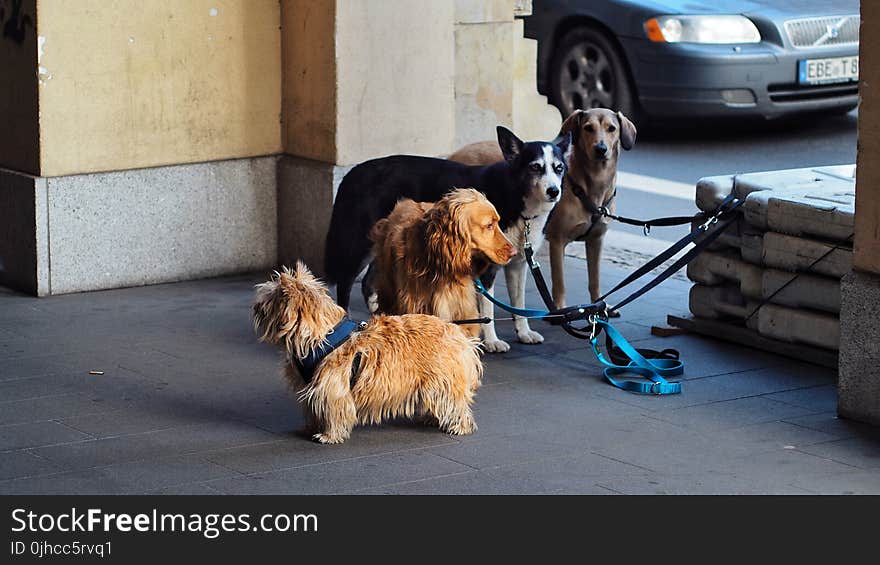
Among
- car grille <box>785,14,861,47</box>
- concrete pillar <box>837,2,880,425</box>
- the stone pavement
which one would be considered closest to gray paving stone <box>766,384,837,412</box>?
the stone pavement

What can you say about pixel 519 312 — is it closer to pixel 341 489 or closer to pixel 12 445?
pixel 341 489

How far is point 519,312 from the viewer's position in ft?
22.5

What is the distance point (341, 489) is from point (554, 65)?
9690mm

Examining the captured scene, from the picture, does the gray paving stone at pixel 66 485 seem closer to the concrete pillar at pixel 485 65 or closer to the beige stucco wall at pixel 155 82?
the beige stucco wall at pixel 155 82

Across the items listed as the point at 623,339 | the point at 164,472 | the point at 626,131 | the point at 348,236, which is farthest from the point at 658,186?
the point at 164,472

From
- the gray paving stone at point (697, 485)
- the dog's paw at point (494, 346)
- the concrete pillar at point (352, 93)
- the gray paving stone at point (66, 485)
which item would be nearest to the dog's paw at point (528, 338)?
the dog's paw at point (494, 346)

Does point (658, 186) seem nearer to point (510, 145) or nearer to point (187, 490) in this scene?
point (510, 145)

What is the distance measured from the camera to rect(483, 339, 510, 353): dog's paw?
714cm

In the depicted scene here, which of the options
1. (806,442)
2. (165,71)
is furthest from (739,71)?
(806,442)

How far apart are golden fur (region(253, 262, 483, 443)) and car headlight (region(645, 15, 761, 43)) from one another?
Result: 8016 mm

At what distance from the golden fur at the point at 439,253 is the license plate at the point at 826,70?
7450 mm

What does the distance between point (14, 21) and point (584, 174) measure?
11.1 ft

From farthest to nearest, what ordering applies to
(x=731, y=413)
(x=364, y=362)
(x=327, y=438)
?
(x=731, y=413) → (x=327, y=438) → (x=364, y=362)

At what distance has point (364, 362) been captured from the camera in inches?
216
